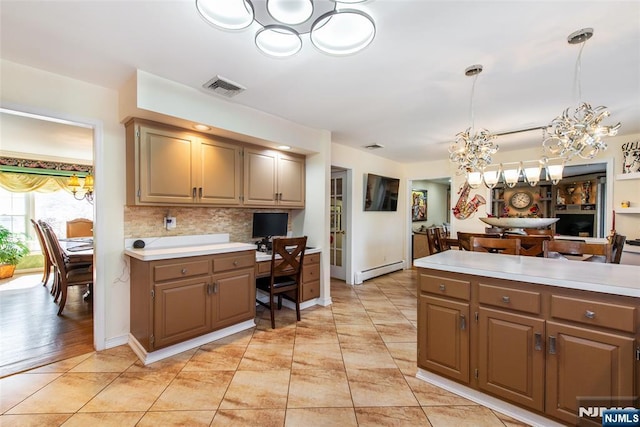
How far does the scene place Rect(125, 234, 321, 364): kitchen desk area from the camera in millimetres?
2328

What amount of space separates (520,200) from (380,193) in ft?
11.1

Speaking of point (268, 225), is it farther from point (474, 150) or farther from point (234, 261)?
point (474, 150)

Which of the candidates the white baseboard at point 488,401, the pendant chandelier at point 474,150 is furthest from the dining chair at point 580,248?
the white baseboard at point 488,401

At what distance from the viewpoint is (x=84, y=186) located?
5289 millimetres

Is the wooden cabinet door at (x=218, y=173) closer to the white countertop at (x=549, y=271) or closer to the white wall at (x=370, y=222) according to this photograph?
the white wall at (x=370, y=222)

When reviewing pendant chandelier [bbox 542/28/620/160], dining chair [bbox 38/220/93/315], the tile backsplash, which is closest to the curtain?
dining chair [bbox 38/220/93/315]

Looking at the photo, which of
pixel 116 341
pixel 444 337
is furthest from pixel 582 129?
pixel 116 341

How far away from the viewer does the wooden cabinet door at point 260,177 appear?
3264 millimetres

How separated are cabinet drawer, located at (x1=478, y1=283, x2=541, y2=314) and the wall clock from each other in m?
5.58

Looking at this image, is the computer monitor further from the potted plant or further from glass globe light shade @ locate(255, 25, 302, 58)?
the potted plant

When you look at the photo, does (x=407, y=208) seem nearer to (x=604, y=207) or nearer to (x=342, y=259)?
(x=342, y=259)

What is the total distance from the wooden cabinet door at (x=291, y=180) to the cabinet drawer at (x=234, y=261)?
91cm

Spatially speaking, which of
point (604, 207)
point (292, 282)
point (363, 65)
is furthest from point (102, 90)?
point (604, 207)

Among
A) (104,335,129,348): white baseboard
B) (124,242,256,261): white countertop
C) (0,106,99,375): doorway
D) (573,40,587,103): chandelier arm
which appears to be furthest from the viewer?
(104,335,129,348): white baseboard
